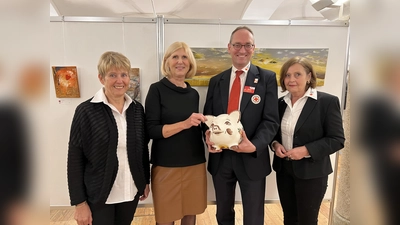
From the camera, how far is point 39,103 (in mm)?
272

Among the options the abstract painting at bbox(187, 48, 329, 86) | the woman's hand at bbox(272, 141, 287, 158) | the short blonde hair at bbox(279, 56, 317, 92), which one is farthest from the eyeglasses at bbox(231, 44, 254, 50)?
the woman's hand at bbox(272, 141, 287, 158)

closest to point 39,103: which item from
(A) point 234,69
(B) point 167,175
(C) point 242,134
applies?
(C) point 242,134

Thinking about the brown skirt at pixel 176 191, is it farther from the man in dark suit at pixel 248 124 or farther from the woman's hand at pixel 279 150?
the woman's hand at pixel 279 150

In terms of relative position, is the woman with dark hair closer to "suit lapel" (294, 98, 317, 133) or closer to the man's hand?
"suit lapel" (294, 98, 317, 133)

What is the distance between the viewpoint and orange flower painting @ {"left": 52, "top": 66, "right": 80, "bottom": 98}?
2.05 meters

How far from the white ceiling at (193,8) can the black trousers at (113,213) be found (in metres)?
4.70

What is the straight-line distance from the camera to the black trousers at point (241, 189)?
168 cm

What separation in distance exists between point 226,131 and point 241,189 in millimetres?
548

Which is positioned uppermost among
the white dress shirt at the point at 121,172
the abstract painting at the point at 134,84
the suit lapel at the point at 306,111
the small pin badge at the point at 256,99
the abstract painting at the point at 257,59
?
the abstract painting at the point at 257,59

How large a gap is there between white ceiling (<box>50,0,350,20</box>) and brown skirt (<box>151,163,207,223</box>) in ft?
14.3

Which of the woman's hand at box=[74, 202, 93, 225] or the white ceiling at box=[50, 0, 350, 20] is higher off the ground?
the white ceiling at box=[50, 0, 350, 20]

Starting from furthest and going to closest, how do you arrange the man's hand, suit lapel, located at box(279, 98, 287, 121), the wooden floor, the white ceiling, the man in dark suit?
the white ceiling → the wooden floor → suit lapel, located at box(279, 98, 287, 121) → the man in dark suit → the man's hand

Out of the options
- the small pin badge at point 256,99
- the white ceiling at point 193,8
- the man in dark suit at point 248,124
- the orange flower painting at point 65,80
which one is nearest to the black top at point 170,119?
the man in dark suit at point 248,124

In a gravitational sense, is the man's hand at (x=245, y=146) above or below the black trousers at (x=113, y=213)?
above
